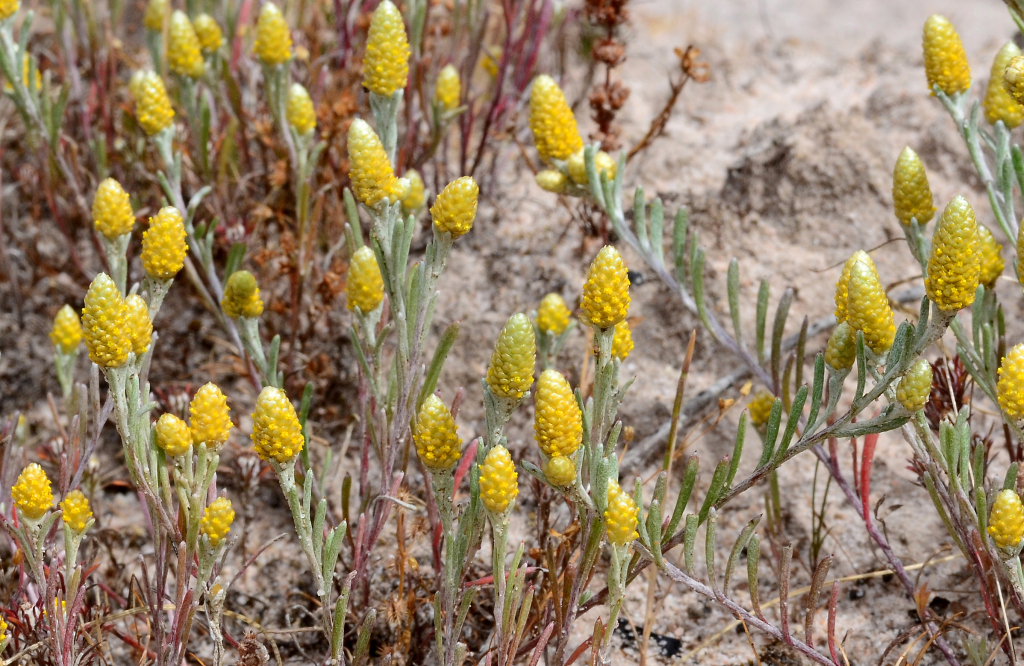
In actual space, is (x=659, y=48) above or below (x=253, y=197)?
above

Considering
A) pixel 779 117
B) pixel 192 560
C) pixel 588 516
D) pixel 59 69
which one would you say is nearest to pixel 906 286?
pixel 779 117

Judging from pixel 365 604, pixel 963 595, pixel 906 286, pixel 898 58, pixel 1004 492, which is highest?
pixel 898 58

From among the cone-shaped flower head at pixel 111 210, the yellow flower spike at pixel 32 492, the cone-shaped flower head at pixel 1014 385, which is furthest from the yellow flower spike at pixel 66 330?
the cone-shaped flower head at pixel 1014 385

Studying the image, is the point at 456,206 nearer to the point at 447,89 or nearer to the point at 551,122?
the point at 551,122

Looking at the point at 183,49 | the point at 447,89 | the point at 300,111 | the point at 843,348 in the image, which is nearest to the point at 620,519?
the point at 843,348

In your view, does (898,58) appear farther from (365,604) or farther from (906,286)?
(365,604)

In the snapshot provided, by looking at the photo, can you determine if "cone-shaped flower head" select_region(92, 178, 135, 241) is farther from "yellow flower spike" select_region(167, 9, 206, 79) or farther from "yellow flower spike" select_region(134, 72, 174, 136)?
"yellow flower spike" select_region(167, 9, 206, 79)

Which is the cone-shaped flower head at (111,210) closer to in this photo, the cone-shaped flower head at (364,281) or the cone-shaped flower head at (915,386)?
the cone-shaped flower head at (364,281)
